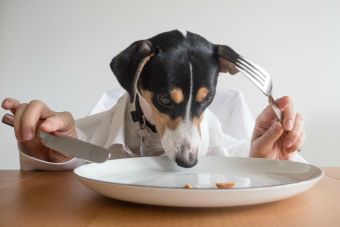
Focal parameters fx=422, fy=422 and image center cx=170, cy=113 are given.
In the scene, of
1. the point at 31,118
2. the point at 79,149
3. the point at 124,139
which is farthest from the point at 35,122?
the point at 124,139

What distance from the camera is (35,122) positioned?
653 millimetres

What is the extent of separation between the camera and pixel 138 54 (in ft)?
2.28

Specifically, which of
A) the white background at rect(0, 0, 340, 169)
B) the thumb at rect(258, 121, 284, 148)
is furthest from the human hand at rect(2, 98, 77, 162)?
the white background at rect(0, 0, 340, 169)

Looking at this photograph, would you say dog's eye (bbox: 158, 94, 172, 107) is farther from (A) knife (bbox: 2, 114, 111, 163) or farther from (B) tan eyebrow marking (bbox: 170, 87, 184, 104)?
(A) knife (bbox: 2, 114, 111, 163)

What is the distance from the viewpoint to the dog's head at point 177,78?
2.15ft

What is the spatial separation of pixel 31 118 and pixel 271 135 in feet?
1.39

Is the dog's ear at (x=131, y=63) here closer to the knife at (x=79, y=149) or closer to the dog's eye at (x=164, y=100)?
the dog's eye at (x=164, y=100)

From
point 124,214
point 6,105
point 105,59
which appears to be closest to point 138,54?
point 6,105

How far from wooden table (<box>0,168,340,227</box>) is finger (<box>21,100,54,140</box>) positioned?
4.3 inches

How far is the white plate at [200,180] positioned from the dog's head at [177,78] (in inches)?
1.6

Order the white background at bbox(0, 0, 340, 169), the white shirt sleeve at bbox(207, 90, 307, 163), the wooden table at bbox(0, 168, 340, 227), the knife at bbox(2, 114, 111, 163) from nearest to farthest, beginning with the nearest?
the wooden table at bbox(0, 168, 340, 227) < the knife at bbox(2, 114, 111, 163) < the white shirt sleeve at bbox(207, 90, 307, 163) < the white background at bbox(0, 0, 340, 169)

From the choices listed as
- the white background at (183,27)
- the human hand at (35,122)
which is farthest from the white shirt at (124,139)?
the white background at (183,27)

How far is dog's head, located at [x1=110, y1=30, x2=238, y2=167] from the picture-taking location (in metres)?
0.66

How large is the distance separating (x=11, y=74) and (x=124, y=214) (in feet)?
6.05
